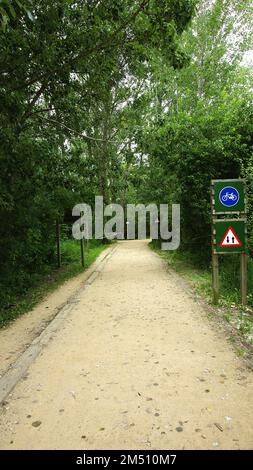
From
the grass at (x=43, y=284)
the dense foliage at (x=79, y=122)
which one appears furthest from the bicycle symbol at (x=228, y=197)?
the grass at (x=43, y=284)

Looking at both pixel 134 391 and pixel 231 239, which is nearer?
pixel 134 391

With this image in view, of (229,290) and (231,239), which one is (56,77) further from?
(229,290)

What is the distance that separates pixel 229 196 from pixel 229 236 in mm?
755

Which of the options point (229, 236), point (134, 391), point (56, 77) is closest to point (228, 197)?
point (229, 236)

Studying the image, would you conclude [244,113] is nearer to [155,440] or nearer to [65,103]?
[65,103]

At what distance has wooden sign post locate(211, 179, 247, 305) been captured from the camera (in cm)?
612

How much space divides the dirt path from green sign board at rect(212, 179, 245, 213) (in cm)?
208

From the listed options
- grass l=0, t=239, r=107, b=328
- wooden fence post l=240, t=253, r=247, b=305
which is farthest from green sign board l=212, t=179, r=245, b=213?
grass l=0, t=239, r=107, b=328

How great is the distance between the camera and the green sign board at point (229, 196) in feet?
20.1

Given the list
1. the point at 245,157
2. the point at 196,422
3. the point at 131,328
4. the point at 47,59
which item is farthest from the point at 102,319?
the point at 245,157

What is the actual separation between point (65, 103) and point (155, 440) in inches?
302

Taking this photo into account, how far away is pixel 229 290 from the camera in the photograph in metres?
7.33

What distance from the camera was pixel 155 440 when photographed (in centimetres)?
256
